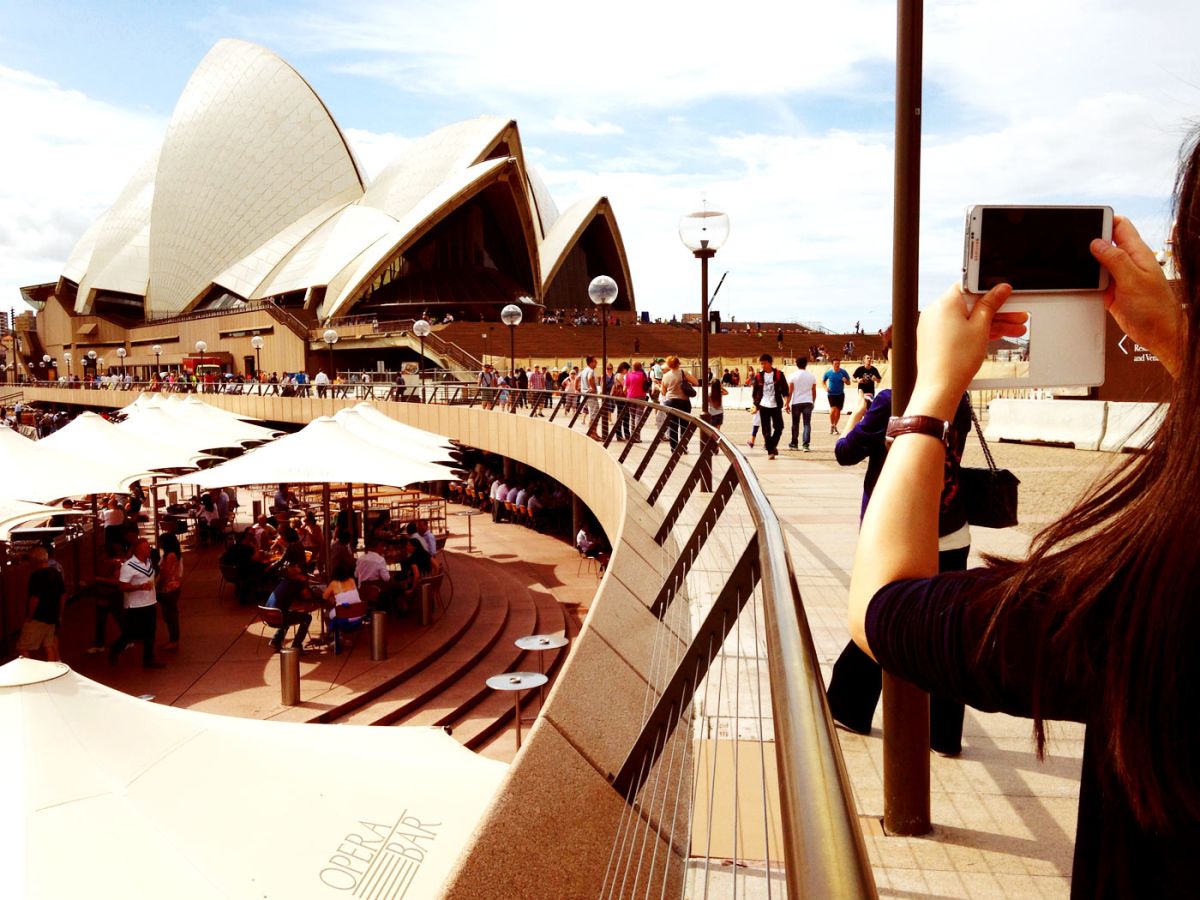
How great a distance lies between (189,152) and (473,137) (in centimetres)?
2174

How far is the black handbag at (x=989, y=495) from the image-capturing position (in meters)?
2.42

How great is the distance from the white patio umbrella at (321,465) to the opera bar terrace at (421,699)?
0.20 ft

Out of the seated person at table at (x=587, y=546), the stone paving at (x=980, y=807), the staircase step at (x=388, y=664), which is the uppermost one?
the stone paving at (x=980, y=807)

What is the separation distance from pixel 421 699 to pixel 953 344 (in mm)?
10259

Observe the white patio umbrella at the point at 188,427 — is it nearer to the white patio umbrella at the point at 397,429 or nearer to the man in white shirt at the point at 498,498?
the white patio umbrella at the point at 397,429

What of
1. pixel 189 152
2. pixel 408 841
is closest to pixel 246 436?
pixel 408 841

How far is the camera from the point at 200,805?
4.38 metres

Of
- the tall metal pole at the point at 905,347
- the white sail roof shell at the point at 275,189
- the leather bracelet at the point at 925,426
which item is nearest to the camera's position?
the leather bracelet at the point at 925,426

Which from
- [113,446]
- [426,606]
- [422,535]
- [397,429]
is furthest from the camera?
[397,429]

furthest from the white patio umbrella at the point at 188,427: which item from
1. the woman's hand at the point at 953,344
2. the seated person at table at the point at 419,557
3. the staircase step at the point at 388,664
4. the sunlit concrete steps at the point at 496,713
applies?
the woman's hand at the point at 953,344

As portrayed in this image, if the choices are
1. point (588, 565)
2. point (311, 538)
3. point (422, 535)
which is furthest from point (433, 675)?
point (588, 565)

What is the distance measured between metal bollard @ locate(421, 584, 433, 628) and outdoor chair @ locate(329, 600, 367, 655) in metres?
1.42

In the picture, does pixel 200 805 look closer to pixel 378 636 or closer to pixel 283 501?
pixel 378 636

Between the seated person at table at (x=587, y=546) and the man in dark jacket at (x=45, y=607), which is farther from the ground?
the man in dark jacket at (x=45, y=607)
